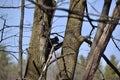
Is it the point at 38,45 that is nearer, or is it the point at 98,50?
the point at 98,50

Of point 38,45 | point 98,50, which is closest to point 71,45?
point 38,45

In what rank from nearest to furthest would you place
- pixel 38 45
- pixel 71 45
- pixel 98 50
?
pixel 98 50
pixel 71 45
pixel 38 45

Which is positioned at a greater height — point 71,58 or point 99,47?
point 99,47

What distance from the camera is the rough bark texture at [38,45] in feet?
18.0

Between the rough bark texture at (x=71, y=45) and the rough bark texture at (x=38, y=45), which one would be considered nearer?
the rough bark texture at (x=71, y=45)

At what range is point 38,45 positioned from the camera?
18.3 feet

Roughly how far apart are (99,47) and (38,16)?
6.73ft

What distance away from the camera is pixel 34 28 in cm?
565

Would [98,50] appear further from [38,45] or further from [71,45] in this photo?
[38,45]

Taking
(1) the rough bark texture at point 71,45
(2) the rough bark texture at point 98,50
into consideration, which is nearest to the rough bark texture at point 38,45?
(1) the rough bark texture at point 71,45

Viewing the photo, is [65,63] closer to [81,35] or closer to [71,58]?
[71,58]

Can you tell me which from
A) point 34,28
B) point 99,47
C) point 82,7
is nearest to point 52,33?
point 34,28

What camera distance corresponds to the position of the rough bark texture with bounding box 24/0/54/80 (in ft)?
18.0

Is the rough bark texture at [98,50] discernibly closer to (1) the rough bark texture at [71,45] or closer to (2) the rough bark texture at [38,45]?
(1) the rough bark texture at [71,45]
